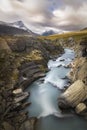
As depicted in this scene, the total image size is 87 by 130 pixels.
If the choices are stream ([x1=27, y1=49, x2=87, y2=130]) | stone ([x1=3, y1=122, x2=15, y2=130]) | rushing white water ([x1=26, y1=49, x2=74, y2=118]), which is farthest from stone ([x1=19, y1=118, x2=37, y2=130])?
rushing white water ([x1=26, y1=49, x2=74, y2=118])

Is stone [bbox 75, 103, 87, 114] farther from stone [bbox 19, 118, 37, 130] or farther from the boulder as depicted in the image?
stone [bbox 19, 118, 37, 130]

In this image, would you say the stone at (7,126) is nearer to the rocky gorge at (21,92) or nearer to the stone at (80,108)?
the rocky gorge at (21,92)

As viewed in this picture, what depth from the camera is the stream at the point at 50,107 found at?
45344 mm

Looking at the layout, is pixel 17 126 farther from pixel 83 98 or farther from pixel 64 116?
pixel 83 98

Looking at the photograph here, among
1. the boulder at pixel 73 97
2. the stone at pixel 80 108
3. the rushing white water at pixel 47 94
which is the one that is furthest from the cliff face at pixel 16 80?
the stone at pixel 80 108

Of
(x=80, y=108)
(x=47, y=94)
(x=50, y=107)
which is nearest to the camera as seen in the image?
(x=80, y=108)

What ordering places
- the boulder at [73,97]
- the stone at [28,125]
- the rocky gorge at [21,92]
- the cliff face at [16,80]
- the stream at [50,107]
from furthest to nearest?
the boulder at [73,97]
the rocky gorge at [21,92]
the cliff face at [16,80]
the stream at [50,107]
the stone at [28,125]

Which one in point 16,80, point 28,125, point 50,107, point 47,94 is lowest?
point 50,107

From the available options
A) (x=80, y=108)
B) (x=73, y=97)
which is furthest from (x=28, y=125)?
(x=73, y=97)

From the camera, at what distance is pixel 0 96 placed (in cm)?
5078

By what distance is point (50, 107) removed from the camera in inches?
2168

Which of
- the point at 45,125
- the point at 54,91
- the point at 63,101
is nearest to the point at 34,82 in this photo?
the point at 54,91

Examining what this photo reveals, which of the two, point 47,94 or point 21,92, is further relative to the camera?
point 47,94

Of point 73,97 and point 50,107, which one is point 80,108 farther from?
point 50,107
